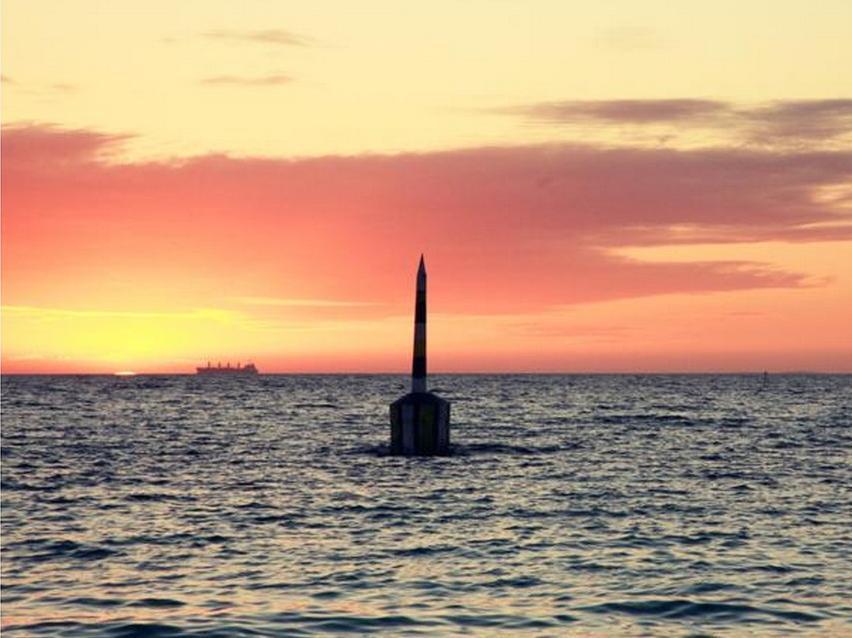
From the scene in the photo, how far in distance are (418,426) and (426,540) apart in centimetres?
2233

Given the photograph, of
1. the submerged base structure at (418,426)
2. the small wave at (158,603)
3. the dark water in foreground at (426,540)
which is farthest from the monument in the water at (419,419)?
the small wave at (158,603)

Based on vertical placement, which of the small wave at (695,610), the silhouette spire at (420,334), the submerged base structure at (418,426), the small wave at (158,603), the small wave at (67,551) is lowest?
the small wave at (695,610)

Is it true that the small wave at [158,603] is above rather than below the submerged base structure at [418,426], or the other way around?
below

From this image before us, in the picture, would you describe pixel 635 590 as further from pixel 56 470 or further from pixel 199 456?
pixel 199 456

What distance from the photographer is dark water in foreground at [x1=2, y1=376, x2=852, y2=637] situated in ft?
69.5

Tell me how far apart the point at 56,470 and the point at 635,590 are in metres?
30.1

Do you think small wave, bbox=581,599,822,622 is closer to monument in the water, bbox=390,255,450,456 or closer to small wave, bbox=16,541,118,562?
small wave, bbox=16,541,118,562

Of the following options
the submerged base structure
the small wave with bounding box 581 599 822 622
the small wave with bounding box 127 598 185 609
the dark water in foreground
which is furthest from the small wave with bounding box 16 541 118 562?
the submerged base structure

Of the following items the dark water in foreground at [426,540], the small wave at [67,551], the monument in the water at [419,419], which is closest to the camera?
the dark water in foreground at [426,540]

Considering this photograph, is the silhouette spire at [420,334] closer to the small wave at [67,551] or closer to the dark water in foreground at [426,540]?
the dark water in foreground at [426,540]

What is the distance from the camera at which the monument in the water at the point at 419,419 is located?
51719mm

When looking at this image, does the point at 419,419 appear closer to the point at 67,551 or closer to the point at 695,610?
the point at 67,551

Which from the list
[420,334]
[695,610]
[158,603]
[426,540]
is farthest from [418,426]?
[695,610]

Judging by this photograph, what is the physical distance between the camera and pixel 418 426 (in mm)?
51719
